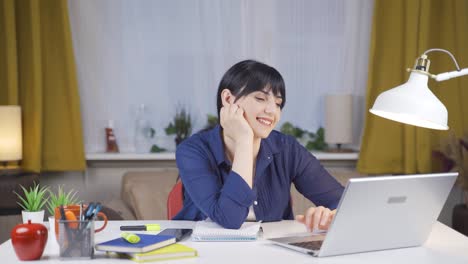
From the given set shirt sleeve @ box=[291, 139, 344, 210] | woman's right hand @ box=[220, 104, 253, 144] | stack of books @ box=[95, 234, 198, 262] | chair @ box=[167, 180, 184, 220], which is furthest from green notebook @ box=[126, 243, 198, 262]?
shirt sleeve @ box=[291, 139, 344, 210]

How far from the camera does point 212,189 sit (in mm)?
2086

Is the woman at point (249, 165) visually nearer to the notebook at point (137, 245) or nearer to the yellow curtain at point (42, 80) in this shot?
the notebook at point (137, 245)

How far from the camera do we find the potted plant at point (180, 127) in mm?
4051

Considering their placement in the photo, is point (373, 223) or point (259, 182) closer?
point (373, 223)

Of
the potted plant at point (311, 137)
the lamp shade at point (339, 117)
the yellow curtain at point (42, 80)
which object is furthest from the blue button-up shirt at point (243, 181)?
the yellow curtain at point (42, 80)

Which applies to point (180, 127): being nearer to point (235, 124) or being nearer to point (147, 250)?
point (235, 124)

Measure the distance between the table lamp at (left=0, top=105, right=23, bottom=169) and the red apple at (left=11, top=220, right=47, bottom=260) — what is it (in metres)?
2.16

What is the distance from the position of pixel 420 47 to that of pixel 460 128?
54 cm

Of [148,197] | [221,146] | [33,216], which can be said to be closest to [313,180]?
[221,146]

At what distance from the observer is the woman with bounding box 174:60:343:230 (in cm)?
202

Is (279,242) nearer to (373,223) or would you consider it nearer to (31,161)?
(373,223)

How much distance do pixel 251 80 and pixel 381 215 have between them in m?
0.75

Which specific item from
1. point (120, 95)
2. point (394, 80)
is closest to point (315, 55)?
point (394, 80)

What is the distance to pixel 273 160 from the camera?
239 centimetres
